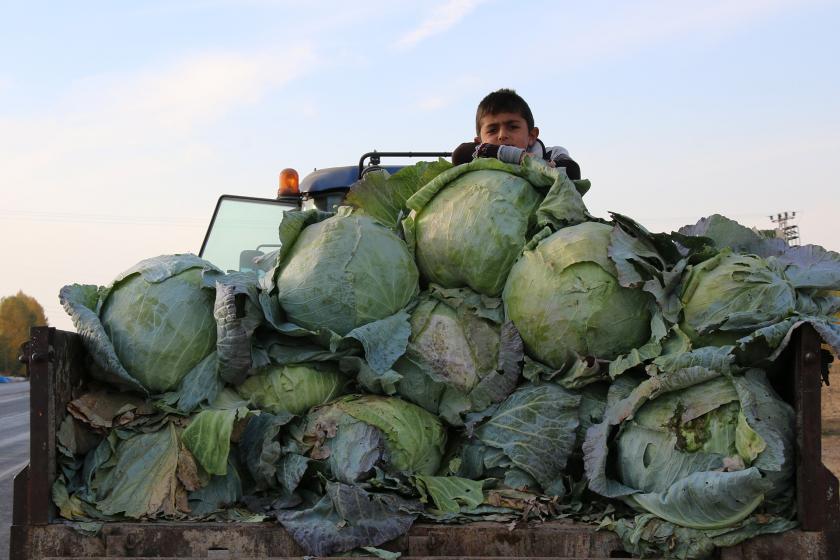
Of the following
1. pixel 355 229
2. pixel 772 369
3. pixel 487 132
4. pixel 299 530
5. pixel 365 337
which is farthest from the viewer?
pixel 487 132

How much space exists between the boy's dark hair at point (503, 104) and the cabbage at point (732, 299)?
5.65ft

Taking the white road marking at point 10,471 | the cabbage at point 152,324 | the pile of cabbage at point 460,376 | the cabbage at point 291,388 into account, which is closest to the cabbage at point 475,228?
the pile of cabbage at point 460,376

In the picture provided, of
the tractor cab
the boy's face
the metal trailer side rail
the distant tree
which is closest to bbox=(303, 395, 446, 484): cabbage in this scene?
the metal trailer side rail

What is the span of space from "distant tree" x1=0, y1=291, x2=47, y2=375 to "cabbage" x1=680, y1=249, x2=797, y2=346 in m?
83.3

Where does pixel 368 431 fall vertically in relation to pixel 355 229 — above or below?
below

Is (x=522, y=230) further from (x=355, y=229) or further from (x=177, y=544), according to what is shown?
(x=177, y=544)

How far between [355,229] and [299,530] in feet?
4.32

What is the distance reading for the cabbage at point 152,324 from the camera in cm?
336

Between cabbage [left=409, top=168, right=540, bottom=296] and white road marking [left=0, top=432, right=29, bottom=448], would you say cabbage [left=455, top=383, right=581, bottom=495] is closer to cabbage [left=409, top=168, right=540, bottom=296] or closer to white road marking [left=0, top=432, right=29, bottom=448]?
cabbage [left=409, top=168, right=540, bottom=296]

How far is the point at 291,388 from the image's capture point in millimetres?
3326

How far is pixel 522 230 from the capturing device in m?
3.64

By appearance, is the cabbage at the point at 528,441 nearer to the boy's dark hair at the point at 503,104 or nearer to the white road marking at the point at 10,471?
the boy's dark hair at the point at 503,104

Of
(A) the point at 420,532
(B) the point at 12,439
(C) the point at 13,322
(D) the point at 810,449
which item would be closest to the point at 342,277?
(A) the point at 420,532

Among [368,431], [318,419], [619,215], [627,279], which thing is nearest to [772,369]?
[627,279]
